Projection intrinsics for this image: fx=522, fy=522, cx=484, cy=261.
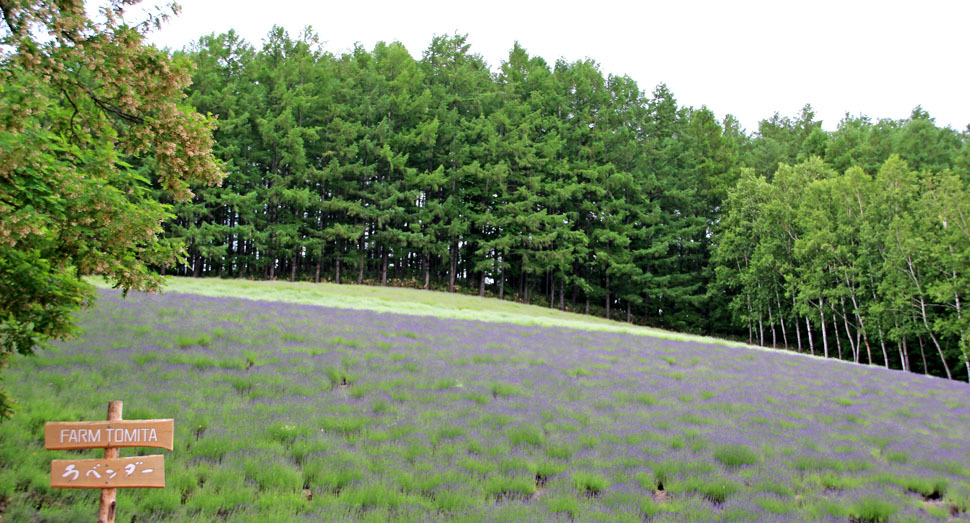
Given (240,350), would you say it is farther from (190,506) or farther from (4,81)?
(4,81)

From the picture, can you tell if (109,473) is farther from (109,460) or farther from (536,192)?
(536,192)

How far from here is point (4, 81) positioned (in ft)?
15.0

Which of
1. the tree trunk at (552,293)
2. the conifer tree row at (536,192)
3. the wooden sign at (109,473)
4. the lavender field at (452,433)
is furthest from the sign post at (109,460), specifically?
the tree trunk at (552,293)

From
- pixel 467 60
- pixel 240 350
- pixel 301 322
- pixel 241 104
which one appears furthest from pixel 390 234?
pixel 240 350

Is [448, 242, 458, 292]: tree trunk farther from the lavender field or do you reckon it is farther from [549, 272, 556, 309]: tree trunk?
the lavender field

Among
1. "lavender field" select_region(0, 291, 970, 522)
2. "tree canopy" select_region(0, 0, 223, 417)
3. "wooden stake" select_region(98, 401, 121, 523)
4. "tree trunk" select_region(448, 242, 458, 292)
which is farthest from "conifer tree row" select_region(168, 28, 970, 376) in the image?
"wooden stake" select_region(98, 401, 121, 523)

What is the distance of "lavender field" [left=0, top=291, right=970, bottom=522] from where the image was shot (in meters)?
5.36

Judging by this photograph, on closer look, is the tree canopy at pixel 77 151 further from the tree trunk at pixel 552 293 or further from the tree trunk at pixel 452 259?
the tree trunk at pixel 552 293

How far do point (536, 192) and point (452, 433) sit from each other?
4158cm

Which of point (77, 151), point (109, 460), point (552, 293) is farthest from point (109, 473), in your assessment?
point (552, 293)

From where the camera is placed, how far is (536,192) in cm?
4784

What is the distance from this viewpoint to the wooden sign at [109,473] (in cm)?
413

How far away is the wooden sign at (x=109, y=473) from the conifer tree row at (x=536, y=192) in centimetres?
3747

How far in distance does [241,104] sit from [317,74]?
8207mm
